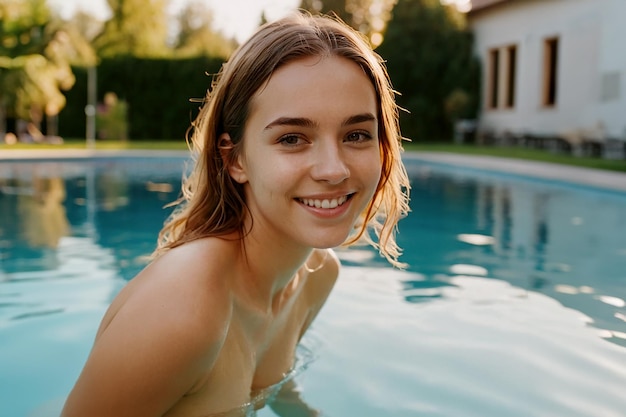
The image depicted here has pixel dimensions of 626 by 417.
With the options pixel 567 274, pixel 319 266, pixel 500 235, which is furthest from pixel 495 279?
pixel 319 266

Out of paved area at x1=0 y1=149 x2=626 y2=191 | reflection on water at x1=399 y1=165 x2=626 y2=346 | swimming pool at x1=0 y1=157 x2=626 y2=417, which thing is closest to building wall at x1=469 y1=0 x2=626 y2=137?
paved area at x1=0 y1=149 x2=626 y2=191

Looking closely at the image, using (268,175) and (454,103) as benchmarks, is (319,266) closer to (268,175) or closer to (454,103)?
(268,175)

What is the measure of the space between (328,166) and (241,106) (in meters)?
0.30

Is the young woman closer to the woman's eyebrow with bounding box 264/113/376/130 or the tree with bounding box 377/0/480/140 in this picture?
the woman's eyebrow with bounding box 264/113/376/130

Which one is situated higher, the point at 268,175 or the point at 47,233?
the point at 268,175

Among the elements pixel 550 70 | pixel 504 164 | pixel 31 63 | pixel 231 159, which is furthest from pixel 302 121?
pixel 550 70

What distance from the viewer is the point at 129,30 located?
36562 mm

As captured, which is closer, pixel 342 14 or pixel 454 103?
pixel 454 103

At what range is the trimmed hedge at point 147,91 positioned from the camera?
78.6ft

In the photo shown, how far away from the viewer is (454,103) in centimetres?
2338

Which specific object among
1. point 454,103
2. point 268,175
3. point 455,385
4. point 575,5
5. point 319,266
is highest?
point 575,5

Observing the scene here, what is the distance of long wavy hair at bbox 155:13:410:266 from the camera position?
176 centimetres

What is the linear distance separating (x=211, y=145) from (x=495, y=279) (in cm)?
367

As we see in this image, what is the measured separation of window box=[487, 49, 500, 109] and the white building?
0.03m
